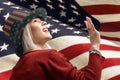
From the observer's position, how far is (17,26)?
66.2 inches

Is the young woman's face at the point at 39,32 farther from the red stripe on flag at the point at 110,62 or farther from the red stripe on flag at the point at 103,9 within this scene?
the red stripe on flag at the point at 103,9

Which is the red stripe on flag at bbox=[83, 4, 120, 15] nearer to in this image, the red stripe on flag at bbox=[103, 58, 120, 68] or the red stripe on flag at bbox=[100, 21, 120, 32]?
the red stripe on flag at bbox=[100, 21, 120, 32]

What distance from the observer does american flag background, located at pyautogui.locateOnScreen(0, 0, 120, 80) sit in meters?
2.47

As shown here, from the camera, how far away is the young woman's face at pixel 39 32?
1640 millimetres

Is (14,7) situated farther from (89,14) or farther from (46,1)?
(89,14)

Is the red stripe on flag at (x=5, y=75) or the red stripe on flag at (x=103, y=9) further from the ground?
the red stripe on flag at (x=103, y=9)

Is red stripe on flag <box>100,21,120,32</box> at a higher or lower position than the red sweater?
lower

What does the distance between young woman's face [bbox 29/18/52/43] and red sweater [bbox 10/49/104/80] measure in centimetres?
10

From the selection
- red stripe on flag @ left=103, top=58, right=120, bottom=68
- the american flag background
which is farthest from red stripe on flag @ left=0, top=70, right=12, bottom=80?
red stripe on flag @ left=103, top=58, right=120, bottom=68

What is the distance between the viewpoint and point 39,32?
1.65m

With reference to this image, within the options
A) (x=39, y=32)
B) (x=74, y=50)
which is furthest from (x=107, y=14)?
(x=39, y=32)

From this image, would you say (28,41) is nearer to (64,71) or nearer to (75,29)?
(64,71)

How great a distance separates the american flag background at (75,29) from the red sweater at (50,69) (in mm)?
844

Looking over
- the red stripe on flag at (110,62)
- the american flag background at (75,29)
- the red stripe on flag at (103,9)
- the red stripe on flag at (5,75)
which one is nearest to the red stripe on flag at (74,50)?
the american flag background at (75,29)
